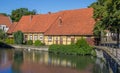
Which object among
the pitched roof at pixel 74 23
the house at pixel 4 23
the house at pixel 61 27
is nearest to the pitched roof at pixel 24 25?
the house at pixel 61 27

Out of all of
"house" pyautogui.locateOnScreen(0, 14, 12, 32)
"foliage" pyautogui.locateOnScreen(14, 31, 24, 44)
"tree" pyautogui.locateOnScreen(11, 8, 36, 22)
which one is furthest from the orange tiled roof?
"tree" pyautogui.locateOnScreen(11, 8, 36, 22)

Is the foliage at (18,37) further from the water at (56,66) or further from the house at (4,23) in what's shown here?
the water at (56,66)

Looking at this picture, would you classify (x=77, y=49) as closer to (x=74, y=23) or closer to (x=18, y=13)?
(x=74, y=23)

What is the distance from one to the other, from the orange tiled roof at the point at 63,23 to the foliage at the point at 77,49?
13.0ft

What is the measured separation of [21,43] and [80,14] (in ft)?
45.3

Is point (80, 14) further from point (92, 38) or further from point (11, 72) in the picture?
point (11, 72)

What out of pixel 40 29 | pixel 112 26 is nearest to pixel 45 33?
pixel 40 29

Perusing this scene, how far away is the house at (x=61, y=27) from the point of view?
4276cm

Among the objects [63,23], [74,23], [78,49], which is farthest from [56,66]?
[63,23]

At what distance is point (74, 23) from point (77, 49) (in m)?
9.18

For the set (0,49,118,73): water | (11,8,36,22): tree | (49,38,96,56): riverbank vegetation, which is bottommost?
(0,49,118,73): water

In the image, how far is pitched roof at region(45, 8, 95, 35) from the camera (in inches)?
1673

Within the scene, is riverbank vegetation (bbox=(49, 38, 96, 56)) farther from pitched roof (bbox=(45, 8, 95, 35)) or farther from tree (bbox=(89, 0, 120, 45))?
tree (bbox=(89, 0, 120, 45))

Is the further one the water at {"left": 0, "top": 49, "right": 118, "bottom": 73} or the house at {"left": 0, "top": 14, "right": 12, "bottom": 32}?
the house at {"left": 0, "top": 14, "right": 12, "bottom": 32}
